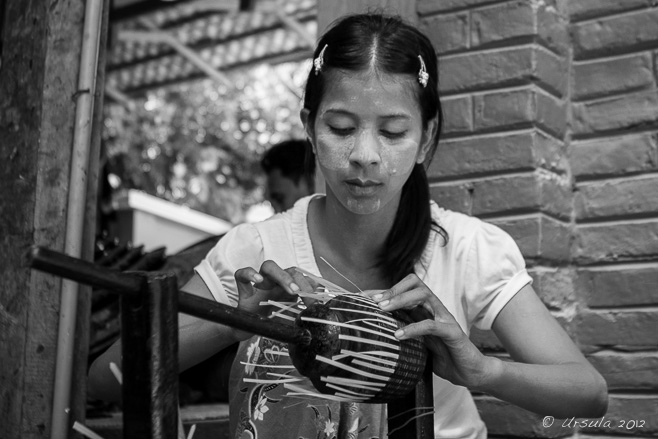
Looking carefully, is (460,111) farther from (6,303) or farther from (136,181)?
(136,181)

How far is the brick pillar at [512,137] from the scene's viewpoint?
2323mm

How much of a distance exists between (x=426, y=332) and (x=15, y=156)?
102 centimetres

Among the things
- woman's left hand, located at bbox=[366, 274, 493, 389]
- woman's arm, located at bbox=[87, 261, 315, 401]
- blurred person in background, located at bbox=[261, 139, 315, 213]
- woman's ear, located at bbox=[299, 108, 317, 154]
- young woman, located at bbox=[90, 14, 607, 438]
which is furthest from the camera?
blurred person in background, located at bbox=[261, 139, 315, 213]

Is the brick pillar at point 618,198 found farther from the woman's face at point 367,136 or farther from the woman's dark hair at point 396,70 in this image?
the woman's face at point 367,136

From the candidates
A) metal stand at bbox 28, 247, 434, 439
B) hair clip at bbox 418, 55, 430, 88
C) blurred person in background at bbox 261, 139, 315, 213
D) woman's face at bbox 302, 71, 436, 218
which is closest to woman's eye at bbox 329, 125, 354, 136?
woman's face at bbox 302, 71, 436, 218

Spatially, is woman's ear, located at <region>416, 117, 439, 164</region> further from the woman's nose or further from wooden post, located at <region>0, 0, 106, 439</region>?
wooden post, located at <region>0, 0, 106, 439</region>

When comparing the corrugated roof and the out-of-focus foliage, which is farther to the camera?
the out-of-focus foliage

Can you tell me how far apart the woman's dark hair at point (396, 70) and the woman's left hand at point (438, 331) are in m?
0.49

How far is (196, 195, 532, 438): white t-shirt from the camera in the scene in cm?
193

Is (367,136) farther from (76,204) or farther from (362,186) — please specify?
(76,204)

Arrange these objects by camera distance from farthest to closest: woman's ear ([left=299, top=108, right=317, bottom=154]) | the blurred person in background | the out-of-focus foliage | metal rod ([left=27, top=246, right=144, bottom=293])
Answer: the out-of-focus foliage
the blurred person in background
woman's ear ([left=299, top=108, right=317, bottom=154])
metal rod ([left=27, top=246, right=144, bottom=293])

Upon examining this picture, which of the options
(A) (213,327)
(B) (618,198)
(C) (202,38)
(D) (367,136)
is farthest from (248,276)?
(C) (202,38)

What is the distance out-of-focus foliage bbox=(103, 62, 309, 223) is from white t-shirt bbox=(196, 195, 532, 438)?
8.44m

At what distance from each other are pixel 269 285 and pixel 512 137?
3.57 feet
